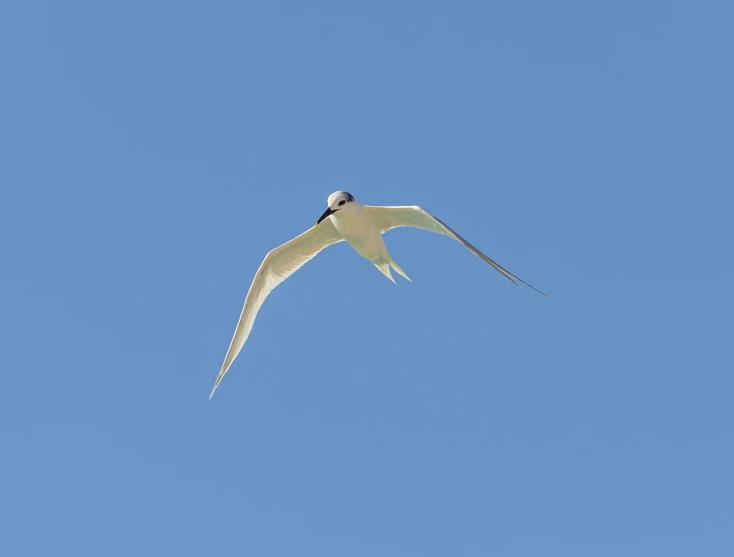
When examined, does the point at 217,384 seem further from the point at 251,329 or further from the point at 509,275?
the point at 509,275

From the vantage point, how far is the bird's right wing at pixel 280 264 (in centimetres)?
2034

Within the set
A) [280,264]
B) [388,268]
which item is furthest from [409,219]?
[280,264]

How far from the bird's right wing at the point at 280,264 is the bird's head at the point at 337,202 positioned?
1.27m

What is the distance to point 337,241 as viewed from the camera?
20.9 meters

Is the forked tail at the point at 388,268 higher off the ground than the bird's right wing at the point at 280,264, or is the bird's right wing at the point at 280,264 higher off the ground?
the bird's right wing at the point at 280,264

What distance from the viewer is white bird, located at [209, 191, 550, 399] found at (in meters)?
18.7

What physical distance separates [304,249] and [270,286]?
41.0 inches

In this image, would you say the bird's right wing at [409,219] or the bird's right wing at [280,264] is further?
the bird's right wing at [280,264]

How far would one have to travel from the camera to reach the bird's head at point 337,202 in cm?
1855

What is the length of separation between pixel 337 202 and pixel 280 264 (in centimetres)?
284

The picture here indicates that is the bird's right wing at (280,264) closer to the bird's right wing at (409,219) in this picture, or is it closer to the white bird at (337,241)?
the white bird at (337,241)

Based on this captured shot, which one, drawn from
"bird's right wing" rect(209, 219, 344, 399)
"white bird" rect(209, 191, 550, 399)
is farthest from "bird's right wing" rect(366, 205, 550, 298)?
"bird's right wing" rect(209, 219, 344, 399)

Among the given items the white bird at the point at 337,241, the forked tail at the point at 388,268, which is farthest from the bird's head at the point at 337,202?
the forked tail at the point at 388,268

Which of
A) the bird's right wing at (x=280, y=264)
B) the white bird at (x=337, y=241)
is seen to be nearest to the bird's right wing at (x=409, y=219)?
the white bird at (x=337, y=241)
